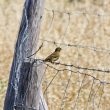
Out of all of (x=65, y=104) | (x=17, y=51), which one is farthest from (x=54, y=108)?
(x=17, y=51)

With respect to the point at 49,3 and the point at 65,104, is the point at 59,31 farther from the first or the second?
the point at 65,104

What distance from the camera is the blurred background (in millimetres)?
5012

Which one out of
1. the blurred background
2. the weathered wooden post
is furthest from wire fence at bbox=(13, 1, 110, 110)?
the weathered wooden post

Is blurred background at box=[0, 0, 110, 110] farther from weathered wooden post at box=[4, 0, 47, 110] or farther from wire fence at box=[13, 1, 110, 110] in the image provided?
weathered wooden post at box=[4, 0, 47, 110]

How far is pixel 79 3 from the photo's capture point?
7715 millimetres

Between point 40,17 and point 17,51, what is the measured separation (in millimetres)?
216

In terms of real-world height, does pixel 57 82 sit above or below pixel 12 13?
below

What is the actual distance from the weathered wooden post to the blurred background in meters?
2.11

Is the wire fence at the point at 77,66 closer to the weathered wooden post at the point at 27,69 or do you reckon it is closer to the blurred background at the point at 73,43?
the blurred background at the point at 73,43

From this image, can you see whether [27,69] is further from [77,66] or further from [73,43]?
[73,43]

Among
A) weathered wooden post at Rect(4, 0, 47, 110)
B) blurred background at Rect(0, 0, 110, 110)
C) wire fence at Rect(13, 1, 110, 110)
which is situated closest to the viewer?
weathered wooden post at Rect(4, 0, 47, 110)

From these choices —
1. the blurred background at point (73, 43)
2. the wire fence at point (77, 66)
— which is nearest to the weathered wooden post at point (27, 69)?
the wire fence at point (77, 66)

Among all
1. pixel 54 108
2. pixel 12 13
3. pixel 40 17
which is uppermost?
pixel 12 13

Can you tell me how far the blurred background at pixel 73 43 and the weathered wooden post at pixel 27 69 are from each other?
2108 millimetres
